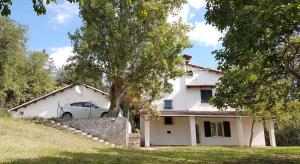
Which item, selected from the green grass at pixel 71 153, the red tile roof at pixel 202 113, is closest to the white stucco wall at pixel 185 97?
the red tile roof at pixel 202 113

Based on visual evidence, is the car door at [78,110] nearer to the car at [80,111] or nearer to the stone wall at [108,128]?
the car at [80,111]

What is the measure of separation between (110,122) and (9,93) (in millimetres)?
35540

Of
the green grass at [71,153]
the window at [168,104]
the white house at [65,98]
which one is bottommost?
the green grass at [71,153]

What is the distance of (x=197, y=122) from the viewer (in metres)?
40.1

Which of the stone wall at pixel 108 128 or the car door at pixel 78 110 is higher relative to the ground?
the car door at pixel 78 110

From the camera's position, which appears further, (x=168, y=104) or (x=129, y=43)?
(x=168, y=104)

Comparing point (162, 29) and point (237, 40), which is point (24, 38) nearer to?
point (162, 29)

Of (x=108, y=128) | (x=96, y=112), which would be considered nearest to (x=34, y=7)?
(x=108, y=128)

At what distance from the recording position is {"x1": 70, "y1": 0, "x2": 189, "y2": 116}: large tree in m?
27.4

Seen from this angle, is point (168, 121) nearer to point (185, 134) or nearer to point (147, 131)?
point (185, 134)

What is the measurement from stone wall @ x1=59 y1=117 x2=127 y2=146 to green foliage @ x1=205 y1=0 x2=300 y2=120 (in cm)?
1168

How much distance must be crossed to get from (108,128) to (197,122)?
50.5ft

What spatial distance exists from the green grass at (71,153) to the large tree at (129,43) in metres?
6.07

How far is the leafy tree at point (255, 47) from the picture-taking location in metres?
11.2
